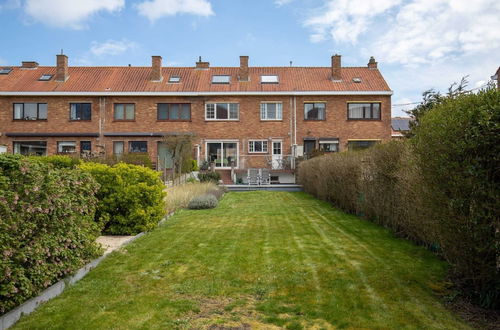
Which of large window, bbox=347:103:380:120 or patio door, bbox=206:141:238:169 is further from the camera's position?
large window, bbox=347:103:380:120

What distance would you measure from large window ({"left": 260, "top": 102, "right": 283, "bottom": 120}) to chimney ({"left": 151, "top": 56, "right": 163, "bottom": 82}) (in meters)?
7.89

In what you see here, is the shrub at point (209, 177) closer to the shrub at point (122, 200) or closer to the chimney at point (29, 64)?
the shrub at point (122, 200)

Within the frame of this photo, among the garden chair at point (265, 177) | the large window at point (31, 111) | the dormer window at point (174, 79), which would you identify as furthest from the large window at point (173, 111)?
the large window at point (31, 111)

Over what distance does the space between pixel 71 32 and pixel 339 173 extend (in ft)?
37.5

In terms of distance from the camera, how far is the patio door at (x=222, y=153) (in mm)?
27125

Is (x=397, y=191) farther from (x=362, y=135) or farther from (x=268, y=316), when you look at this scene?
(x=362, y=135)

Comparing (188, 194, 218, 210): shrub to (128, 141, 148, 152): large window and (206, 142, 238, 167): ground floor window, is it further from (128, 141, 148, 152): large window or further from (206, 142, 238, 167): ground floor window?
(128, 141, 148, 152): large window

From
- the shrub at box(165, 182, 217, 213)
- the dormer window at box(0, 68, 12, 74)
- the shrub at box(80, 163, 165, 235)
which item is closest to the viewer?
the shrub at box(80, 163, 165, 235)

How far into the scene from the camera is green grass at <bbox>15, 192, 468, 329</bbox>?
3.80 metres

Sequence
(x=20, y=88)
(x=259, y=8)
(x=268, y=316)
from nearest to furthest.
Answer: (x=268, y=316)
(x=259, y=8)
(x=20, y=88)

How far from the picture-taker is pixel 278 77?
29500 mm

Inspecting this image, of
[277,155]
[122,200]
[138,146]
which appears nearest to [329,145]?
[277,155]

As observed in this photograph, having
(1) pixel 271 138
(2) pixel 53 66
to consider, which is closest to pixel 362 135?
(1) pixel 271 138

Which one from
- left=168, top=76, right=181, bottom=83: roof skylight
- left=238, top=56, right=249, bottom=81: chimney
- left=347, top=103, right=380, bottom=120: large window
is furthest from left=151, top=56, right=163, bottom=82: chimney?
left=347, top=103, right=380, bottom=120: large window
